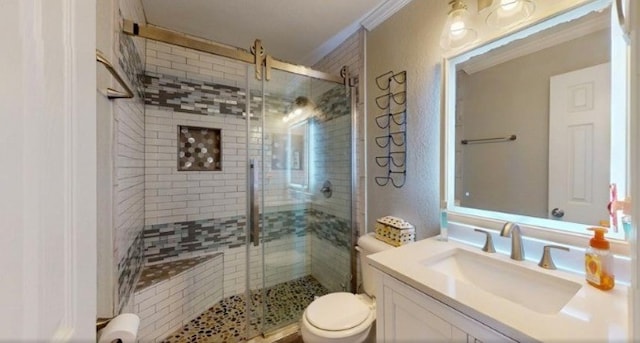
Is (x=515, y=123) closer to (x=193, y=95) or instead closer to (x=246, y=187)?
(x=246, y=187)

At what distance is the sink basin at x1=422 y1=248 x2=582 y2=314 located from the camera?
0.88 meters

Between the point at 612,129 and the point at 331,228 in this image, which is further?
the point at 331,228

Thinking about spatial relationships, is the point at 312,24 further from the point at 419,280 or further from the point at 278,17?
the point at 419,280

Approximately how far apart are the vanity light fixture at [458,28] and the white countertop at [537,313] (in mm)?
1085

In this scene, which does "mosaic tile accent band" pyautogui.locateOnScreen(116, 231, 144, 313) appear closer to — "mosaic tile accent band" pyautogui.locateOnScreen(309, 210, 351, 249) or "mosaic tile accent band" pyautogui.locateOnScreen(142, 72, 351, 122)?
"mosaic tile accent band" pyautogui.locateOnScreen(142, 72, 351, 122)

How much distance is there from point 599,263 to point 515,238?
10.1 inches

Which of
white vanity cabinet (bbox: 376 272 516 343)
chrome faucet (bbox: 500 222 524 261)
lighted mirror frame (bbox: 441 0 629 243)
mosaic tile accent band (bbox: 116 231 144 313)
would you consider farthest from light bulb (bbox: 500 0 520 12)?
mosaic tile accent band (bbox: 116 231 144 313)

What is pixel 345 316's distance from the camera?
1372 mm

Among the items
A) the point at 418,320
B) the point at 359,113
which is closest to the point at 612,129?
the point at 418,320

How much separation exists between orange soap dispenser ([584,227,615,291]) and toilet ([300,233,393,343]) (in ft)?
2.60

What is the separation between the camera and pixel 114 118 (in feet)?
3.87

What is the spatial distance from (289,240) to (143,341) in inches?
46.2
